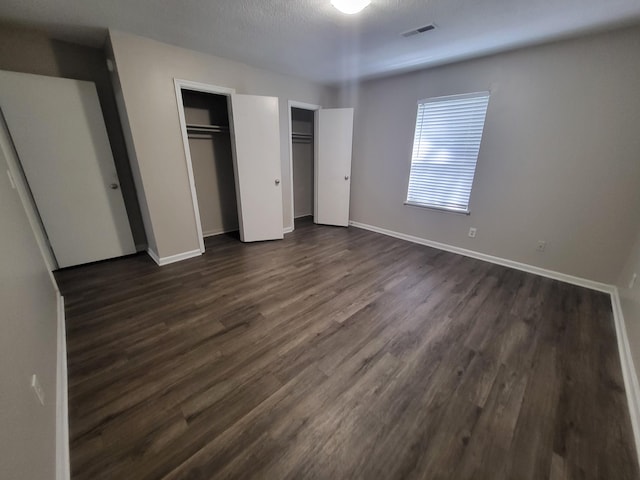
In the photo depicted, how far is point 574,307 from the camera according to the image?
7.75ft

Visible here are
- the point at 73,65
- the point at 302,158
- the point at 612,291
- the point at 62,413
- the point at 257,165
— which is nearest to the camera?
the point at 62,413

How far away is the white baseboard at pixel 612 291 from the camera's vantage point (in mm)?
1425

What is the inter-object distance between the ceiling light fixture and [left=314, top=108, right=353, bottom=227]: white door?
7.53 feet

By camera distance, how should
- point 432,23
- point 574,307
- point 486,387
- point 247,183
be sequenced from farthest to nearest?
point 247,183 < point 574,307 < point 432,23 < point 486,387

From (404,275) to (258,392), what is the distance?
204 cm

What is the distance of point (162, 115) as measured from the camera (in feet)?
9.18

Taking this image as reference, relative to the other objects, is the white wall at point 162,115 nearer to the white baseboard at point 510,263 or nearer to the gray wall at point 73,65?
the gray wall at point 73,65

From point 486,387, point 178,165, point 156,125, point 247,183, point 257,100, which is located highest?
point 257,100

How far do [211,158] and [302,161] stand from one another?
1.73 metres

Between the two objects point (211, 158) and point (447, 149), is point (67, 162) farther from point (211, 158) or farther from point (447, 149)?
point (447, 149)

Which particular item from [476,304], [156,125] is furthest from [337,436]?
[156,125]

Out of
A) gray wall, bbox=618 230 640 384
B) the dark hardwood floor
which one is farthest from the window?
gray wall, bbox=618 230 640 384

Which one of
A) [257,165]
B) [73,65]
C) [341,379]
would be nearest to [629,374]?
[341,379]

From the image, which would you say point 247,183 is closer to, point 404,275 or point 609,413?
point 404,275
